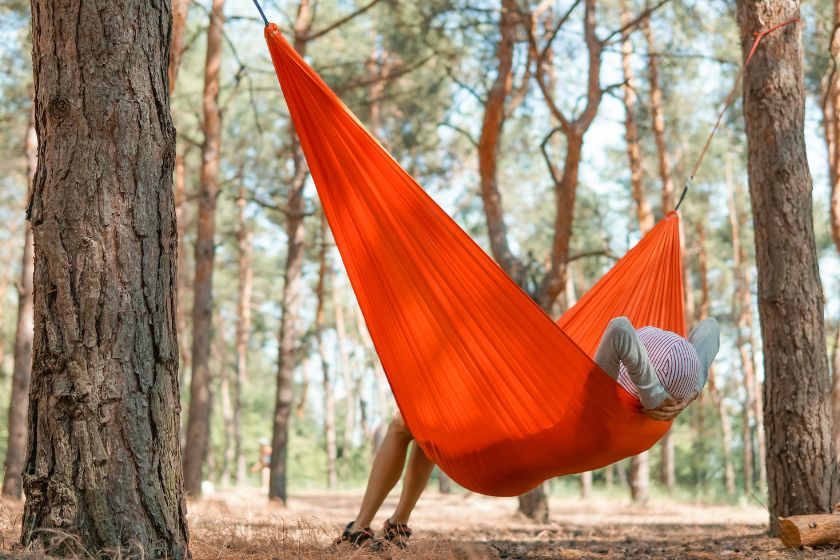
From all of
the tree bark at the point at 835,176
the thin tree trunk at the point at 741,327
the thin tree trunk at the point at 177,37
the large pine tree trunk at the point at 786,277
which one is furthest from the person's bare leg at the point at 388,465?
the thin tree trunk at the point at 741,327

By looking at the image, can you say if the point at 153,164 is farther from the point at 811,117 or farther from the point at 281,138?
the point at 281,138

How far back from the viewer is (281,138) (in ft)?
31.2

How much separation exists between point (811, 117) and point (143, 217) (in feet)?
23.3

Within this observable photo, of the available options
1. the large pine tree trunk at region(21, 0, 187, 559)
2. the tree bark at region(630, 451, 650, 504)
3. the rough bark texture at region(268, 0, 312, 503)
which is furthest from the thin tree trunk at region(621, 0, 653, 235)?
the large pine tree trunk at region(21, 0, 187, 559)

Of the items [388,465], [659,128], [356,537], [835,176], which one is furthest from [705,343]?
[659,128]

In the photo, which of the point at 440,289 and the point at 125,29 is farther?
the point at 440,289

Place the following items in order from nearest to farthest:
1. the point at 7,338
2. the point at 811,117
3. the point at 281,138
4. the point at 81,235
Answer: the point at 81,235 < the point at 811,117 < the point at 281,138 < the point at 7,338

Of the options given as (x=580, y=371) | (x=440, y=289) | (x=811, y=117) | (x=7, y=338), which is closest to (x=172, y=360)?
(x=440, y=289)

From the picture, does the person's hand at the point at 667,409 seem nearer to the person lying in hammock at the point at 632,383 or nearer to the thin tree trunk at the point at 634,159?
the person lying in hammock at the point at 632,383

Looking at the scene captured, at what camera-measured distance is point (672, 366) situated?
4.60 feet

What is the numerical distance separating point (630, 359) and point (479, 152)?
104 inches

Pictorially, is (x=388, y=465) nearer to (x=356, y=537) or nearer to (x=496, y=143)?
(x=356, y=537)

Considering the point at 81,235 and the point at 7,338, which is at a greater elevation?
the point at 7,338

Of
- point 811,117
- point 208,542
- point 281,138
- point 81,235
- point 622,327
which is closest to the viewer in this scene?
point 81,235
